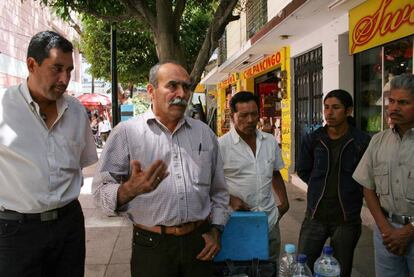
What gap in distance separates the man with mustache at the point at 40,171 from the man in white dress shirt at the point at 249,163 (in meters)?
1.10

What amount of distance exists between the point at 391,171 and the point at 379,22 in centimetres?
353

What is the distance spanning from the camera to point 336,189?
10.3 feet

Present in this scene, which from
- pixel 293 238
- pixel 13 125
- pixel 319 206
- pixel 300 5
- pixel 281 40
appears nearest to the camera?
pixel 13 125

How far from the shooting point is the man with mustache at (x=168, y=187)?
7.34ft

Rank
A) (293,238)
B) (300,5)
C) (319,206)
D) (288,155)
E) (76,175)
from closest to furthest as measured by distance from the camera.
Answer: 1. (76,175)
2. (319,206)
3. (293,238)
4. (300,5)
5. (288,155)

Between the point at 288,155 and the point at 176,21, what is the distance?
16.7 ft

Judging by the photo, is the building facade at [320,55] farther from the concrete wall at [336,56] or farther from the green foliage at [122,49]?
the green foliage at [122,49]

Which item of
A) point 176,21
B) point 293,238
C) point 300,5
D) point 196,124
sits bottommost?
point 293,238

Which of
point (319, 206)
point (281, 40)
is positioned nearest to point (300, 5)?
point (281, 40)

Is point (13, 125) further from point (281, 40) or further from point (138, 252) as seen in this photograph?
point (281, 40)

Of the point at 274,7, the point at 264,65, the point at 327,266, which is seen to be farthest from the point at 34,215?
the point at 264,65

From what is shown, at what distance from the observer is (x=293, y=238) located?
217 inches

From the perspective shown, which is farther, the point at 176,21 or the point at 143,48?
the point at 143,48

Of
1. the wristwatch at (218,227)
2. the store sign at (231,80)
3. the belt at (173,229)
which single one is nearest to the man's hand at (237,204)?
the wristwatch at (218,227)
